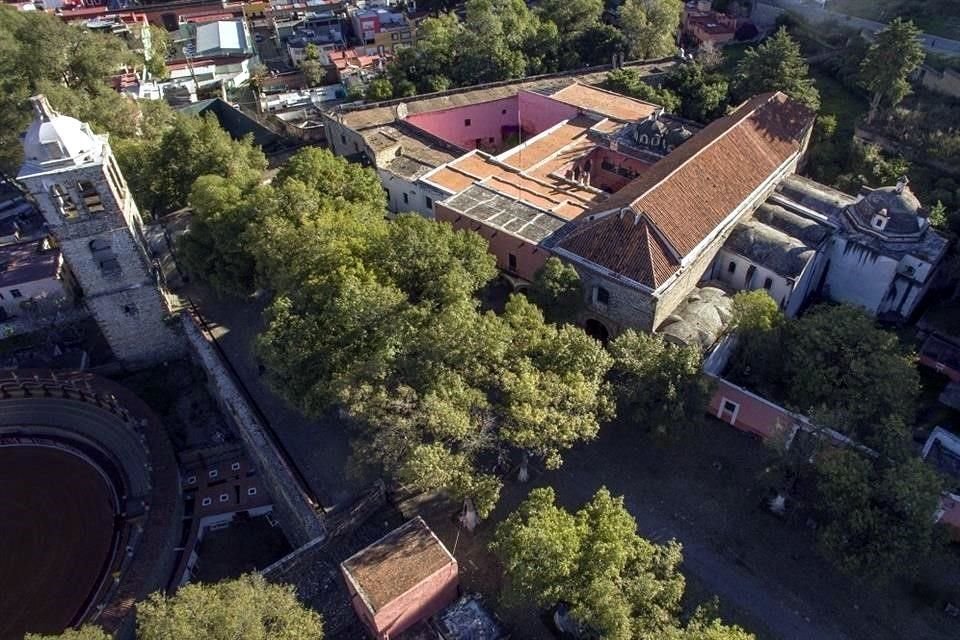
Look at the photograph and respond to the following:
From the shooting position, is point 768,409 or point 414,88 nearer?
point 768,409

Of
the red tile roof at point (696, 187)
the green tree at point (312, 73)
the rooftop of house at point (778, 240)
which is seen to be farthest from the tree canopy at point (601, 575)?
the green tree at point (312, 73)

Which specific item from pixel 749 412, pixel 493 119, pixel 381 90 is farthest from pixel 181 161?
pixel 749 412

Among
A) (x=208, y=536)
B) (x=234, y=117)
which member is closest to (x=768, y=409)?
(x=208, y=536)

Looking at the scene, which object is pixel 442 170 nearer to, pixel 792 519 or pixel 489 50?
pixel 489 50

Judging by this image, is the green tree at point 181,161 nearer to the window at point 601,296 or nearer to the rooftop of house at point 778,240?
the window at point 601,296

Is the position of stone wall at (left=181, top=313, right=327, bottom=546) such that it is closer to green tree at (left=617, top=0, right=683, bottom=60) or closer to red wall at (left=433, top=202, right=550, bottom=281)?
red wall at (left=433, top=202, right=550, bottom=281)

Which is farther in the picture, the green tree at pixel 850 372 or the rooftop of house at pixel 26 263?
the rooftop of house at pixel 26 263
